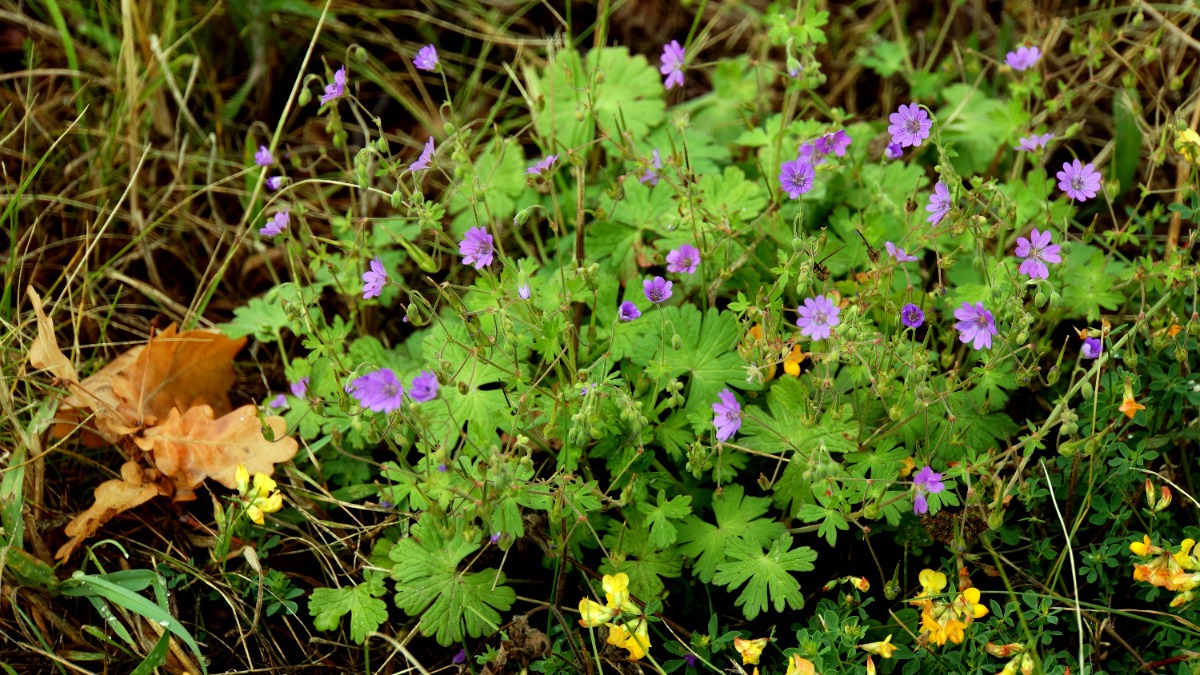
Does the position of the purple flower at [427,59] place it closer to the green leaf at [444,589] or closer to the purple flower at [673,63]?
the purple flower at [673,63]

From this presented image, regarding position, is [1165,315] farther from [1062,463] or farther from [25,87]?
[25,87]

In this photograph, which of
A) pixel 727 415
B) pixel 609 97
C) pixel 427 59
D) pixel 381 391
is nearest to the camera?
pixel 381 391

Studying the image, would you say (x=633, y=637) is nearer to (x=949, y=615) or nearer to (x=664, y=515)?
(x=664, y=515)

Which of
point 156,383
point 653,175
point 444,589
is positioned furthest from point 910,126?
point 156,383

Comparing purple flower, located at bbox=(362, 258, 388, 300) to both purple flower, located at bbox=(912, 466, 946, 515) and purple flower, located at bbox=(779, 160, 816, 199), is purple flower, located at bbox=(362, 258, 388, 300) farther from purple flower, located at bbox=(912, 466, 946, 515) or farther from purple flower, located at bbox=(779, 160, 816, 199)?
purple flower, located at bbox=(912, 466, 946, 515)

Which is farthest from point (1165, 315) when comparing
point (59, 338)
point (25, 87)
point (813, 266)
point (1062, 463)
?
point (25, 87)

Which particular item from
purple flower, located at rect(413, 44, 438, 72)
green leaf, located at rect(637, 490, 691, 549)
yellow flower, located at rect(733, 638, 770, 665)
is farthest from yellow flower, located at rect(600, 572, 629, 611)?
purple flower, located at rect(413, 44, 438, 72)

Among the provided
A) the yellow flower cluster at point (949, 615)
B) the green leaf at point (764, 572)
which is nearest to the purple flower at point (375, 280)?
the green leaf at point (764, 572)
